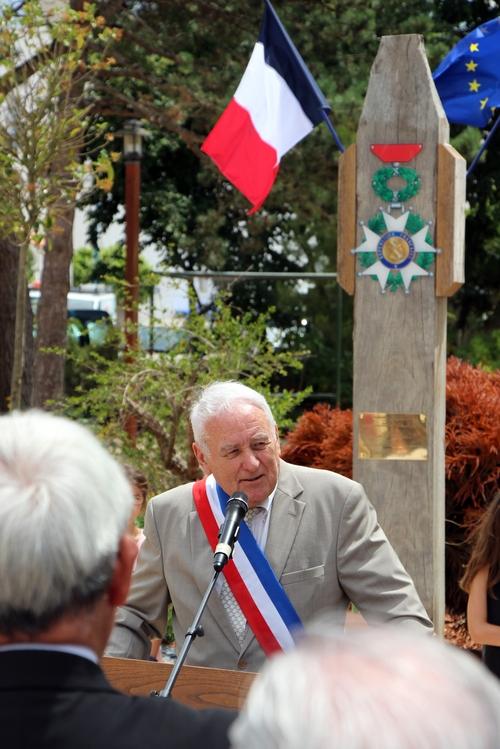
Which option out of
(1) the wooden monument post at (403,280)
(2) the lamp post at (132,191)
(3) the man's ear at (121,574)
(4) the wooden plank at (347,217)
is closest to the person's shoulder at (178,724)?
(3) the man's ear at (121,574)

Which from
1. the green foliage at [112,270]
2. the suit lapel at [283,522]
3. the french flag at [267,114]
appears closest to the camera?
the suit lapel at [283,522]

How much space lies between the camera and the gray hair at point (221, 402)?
400 centimetres

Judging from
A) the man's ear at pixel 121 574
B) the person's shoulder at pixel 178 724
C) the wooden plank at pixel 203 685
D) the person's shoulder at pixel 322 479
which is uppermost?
the man's ear at pixel 121 574

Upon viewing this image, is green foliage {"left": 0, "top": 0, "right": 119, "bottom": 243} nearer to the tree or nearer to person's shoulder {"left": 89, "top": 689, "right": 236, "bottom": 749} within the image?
the tree

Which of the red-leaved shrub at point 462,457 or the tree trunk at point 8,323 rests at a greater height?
the tree trunk at point 8,323

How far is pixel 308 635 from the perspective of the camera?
53.6 inches

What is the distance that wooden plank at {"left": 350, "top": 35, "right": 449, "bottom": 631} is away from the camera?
5.68 m

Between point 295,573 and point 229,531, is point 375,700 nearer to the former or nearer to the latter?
point 229,531

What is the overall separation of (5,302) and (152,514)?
10.1 meters

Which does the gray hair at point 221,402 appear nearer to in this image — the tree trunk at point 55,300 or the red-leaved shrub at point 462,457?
the red-leaved shrub at point 462,457

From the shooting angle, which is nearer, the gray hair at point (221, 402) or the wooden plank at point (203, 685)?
the wooden plank at point (203, 685)

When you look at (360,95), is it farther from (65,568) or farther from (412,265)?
(65,568)

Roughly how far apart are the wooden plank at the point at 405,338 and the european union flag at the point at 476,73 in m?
0.93

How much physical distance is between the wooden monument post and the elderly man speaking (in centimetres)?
183
